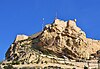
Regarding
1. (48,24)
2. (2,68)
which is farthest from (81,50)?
(2,68)

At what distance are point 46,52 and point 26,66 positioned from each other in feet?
34.1

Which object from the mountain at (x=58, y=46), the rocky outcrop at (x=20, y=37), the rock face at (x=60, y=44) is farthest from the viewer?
the rocky outcrop at (x=20, y=37)

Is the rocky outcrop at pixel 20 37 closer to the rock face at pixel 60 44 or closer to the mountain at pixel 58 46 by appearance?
the mountain at pixel 58 46

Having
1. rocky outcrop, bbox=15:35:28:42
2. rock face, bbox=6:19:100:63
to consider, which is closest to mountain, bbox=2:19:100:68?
rock face, bbox=6:19:100:63

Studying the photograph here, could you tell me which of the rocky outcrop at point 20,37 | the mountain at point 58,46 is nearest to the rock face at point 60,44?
the mountain at point 58,46

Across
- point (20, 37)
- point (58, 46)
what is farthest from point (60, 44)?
point (20, 37)

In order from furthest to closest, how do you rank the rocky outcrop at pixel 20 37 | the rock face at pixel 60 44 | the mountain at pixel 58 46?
the rocky outcrop at pixel 20 37 < the rock face at pixel 60 44 < the mountain at pixel 58 46

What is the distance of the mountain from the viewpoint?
127000mm

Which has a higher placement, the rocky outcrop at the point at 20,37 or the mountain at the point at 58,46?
the rocky outcrop at the point at 20,37

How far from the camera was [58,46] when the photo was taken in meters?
128

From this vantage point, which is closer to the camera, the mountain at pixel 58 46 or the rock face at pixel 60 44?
the mountain at pixel 58 46

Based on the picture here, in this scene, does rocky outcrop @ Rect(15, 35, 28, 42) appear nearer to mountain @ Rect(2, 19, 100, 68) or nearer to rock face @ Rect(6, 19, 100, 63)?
mountain @ Rect(2, 19, 100, 68)

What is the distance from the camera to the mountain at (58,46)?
127 meters

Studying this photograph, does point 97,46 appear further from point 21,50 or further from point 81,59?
point 21,50
